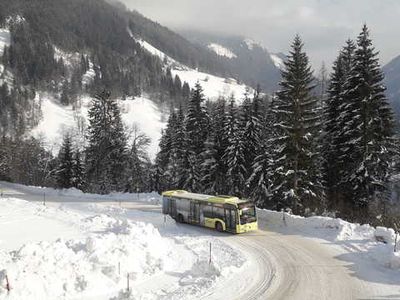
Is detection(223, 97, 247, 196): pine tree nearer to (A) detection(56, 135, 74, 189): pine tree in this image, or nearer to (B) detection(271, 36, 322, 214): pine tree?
(B) detection(271, 36, 322, 214): pine tree

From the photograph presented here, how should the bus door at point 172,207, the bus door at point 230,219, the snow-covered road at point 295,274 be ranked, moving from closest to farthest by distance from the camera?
the snow-covered road at point 295,274 < the bus door at point 230,219 < the bus door at point 172,207

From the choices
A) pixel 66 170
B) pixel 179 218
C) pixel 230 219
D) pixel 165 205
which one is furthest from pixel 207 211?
pixel 66 170

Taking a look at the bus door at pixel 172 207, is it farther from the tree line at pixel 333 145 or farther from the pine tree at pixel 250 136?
the pine tree at pixel 250 136

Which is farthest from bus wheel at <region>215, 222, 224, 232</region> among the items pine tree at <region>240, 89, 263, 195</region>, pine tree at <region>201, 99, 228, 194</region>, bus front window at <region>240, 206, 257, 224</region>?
pine tree at <region>201, 99, 228, 194</region>

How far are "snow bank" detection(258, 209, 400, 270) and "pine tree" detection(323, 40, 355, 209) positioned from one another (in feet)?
23.4

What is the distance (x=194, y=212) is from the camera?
34156 millimetres

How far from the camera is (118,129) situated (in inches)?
2368

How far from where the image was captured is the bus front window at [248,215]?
3089cm

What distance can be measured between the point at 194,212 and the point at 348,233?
11.2 meters

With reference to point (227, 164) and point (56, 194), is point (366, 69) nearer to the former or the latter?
point (227, 164)

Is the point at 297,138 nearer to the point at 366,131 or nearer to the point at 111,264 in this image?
the point at 366,131

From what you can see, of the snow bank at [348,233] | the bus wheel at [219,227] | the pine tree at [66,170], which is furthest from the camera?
the pine tree at [66,170]

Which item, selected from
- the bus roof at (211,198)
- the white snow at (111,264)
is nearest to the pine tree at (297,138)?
the bus roof at (211,198)

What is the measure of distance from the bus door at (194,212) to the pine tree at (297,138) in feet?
22.6
